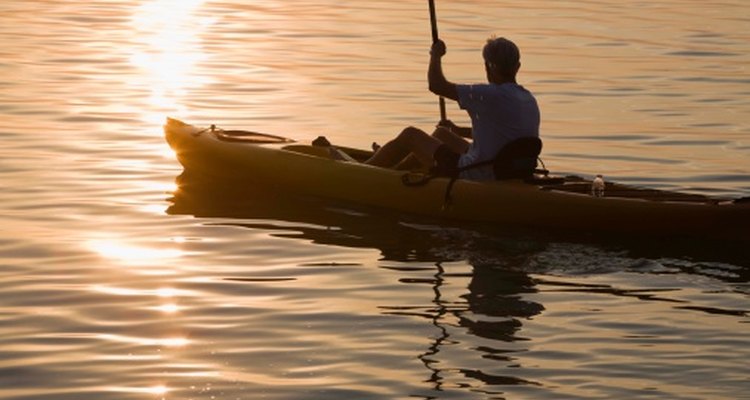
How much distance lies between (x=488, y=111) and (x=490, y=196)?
0.58 m

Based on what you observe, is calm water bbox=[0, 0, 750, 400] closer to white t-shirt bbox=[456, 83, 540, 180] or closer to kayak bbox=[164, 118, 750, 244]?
kayak bbox=[164, 118, 750, 244]

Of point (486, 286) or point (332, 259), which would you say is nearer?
point (486, 286)

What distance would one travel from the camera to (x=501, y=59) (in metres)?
12.6

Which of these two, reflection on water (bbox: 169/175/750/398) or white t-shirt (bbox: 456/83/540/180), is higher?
white t-shirt (bbox: 456/83/540/180)

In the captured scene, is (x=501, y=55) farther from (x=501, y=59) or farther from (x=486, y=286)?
(x=486, y=286)

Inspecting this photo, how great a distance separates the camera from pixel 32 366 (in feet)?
30.5

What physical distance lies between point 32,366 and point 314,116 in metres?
9.45

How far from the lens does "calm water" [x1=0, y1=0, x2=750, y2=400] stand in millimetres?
9312

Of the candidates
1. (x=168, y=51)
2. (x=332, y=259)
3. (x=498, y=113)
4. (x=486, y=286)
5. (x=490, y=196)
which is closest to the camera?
(x=486, y=286)

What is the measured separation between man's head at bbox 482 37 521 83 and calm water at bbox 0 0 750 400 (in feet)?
3.43

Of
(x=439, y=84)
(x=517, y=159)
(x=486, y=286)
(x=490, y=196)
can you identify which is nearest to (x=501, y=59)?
(x=439, y=84)

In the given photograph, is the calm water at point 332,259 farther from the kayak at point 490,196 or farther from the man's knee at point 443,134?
the man's knee at point 443,134

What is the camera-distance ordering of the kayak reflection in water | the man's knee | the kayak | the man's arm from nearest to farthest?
the kayak < the kayak reflection in water < the man's arm < the man's knee

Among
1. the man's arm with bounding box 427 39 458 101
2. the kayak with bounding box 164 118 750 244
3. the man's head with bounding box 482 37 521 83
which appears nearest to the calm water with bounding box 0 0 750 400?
the kayak with bounding box 164 118 750 244
